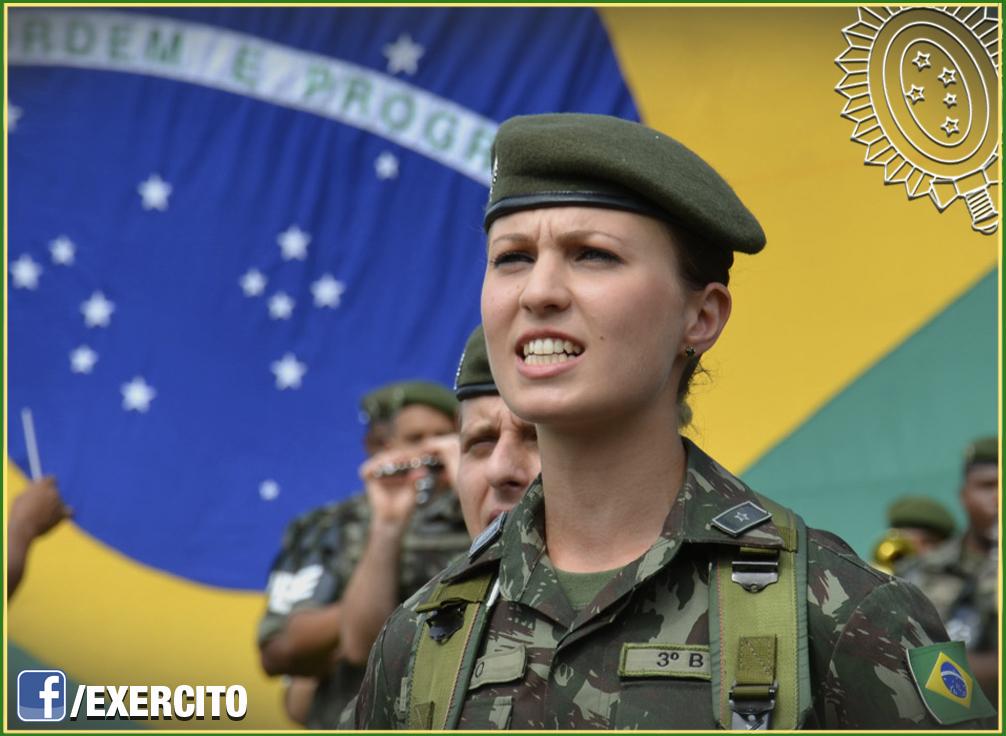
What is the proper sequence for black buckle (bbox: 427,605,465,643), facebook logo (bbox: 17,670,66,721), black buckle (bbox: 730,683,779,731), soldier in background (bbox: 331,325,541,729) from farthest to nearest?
1. facebook logo (bbox: 17,670,66,721)
2. soldier in background (bbox: 331,325,541,729)
3. black buckle (bbox: 427,605,465,643)
4. black buckle (bbox: 730,683,779,731)

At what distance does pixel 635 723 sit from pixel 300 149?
7959mm

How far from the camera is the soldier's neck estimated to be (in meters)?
2.73

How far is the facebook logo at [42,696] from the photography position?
4375 millimetres

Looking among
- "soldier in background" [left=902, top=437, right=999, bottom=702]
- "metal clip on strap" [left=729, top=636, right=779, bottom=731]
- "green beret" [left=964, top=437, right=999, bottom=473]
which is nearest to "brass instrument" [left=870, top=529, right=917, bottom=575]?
"soldier in background" [left=902, top=437, right=999, bottom=702]

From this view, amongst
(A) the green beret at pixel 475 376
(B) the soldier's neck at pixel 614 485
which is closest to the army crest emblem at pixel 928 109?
(B) the soldier's neck at pixel 614 485

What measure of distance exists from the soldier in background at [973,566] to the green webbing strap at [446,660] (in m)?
4.32

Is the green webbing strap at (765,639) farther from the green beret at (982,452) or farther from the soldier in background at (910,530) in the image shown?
the soldier in background at (910,530)

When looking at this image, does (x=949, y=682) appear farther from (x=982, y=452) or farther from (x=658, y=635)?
(x=982, y=452)

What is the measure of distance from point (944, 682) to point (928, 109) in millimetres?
1424

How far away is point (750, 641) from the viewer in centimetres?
247

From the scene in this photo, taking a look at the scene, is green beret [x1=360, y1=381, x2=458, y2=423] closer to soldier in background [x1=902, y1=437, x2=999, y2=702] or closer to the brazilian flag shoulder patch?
soldier in background [x1=902, y1=437, x2=999, y2=702]

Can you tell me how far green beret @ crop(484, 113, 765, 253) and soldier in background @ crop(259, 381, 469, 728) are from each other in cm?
319

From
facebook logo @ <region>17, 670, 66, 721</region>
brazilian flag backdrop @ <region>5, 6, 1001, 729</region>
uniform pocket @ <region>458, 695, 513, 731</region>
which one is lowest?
uniform pocket @ <region>458, 695, 513, 731</region>

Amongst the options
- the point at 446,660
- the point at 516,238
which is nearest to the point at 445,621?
the point at 446,660
